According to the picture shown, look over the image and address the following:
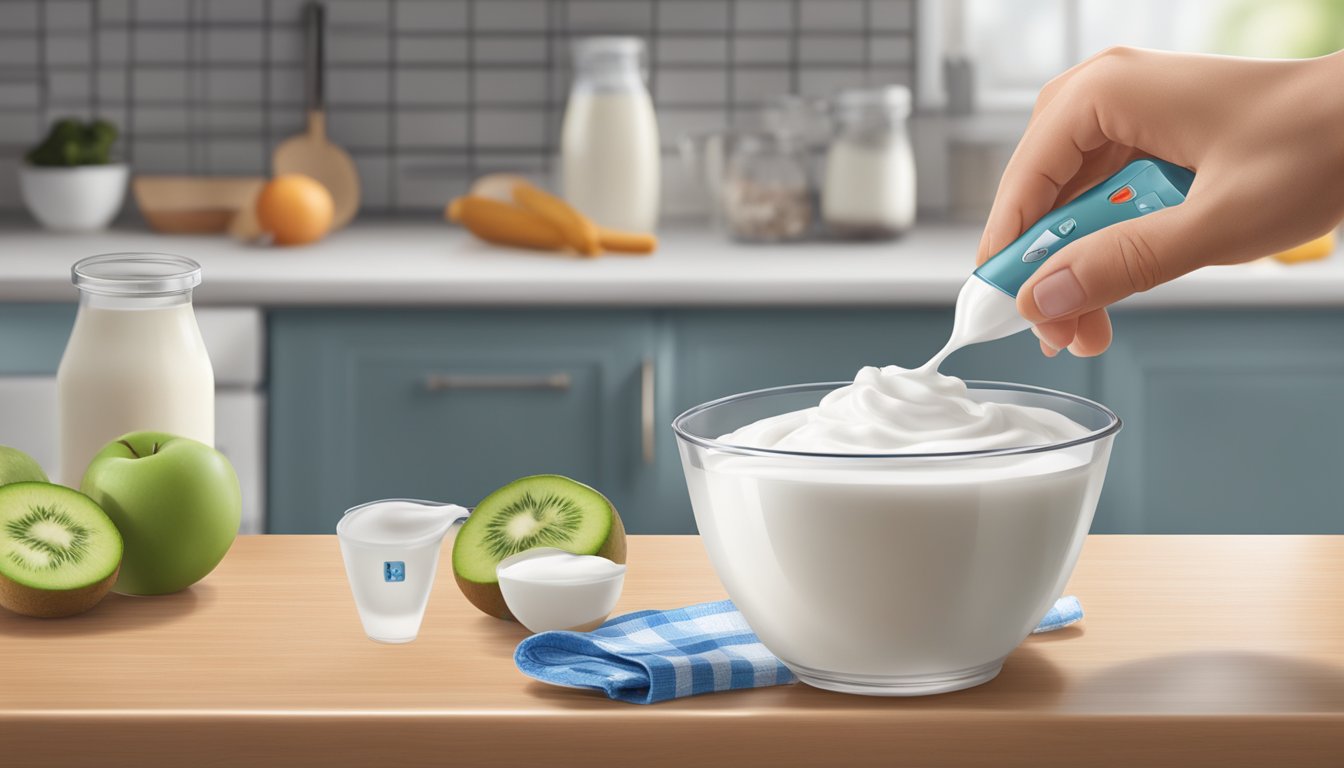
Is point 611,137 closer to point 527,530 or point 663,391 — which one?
point 663,391

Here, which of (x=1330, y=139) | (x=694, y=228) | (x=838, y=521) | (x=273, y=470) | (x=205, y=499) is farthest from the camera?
(x=694, y=228)

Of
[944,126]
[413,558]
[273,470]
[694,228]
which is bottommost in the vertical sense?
[273,470]

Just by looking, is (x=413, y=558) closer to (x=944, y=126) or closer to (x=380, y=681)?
(x=380, y=681)

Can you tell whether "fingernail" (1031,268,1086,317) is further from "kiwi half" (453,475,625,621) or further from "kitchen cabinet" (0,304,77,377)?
"kitchen cabinet" (0,304,77,377)

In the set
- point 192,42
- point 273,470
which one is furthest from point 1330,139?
point 192,42

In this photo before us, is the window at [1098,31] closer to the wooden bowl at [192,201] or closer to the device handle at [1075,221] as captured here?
the wooden bowl at [192,201]

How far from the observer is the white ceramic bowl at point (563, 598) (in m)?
0.87

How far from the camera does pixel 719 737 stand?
0.74 metres

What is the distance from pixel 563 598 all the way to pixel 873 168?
1850 millimetres

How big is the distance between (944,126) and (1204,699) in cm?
233

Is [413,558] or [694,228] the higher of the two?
[694,228]

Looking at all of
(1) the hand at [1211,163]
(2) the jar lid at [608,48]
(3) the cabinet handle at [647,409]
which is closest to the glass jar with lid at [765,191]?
(2) the jar lid at [608,48]

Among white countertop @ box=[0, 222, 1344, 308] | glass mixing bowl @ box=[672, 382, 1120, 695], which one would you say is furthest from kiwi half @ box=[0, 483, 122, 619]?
white countertop @ box=[0, 222, 1344, 308]

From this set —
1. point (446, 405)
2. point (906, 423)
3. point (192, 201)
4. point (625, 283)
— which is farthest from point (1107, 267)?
point (192, 201)
